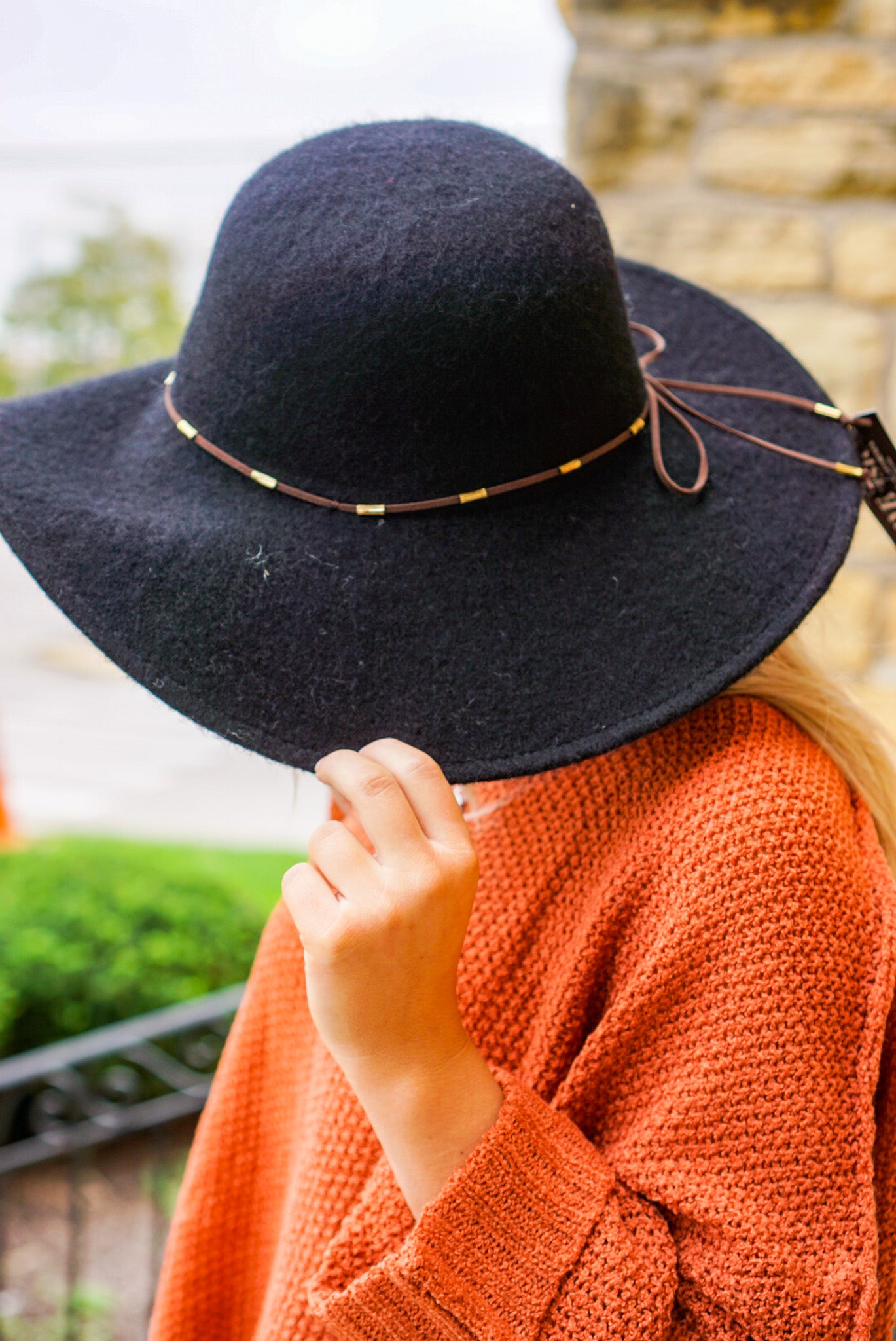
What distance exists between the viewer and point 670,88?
2.08 metres

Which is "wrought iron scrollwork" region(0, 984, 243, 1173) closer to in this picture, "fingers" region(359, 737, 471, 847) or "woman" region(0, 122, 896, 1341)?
"woman" region(0, 122, 896, 1341)

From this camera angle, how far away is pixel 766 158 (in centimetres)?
209

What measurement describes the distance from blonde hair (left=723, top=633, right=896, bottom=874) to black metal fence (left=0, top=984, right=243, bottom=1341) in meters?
2.10

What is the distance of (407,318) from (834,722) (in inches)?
21.7

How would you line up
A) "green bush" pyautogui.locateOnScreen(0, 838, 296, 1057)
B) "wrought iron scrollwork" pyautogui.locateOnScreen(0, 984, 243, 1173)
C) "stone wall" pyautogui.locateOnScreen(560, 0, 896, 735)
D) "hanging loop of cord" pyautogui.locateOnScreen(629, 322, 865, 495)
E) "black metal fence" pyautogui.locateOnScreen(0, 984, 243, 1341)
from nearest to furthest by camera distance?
"hanging loop of cord" pyautogui.locateOnScreen(629, 322, 865, 495)
"stone wall" pyautogui.locateOnScreen(560, 0, 896, 735)
"wrought iron scrollwork" pyautogui.locateOnScreen(0, 984, 243, 1173)
"black metal fence" pyautogui.locateOnScreen(0, 984, 243, 1341)
"green bush" pyautogui.locateOnScreen(0, 838, 296, 1057)

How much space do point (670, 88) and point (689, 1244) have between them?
2.17 meters

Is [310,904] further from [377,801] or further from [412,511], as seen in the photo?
[412,511]

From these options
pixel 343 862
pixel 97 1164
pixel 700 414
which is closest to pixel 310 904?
pixel 343 862

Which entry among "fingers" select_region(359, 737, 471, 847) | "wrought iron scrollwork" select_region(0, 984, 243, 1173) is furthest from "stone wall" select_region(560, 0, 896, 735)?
"wrought iron scrollwork" select_region(0, 984, 243, 1173)

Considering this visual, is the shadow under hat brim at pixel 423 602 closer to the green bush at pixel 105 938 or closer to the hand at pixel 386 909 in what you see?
the hand at pixel 386 909

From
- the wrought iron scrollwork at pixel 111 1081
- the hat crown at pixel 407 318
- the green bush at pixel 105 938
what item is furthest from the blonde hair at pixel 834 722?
the green bush at pixel 105 938

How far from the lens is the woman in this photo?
744 mm

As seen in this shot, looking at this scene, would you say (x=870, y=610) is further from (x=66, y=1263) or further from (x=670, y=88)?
(x=66, y=1263)

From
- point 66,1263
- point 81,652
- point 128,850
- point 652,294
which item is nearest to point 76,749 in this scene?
point 81,652
